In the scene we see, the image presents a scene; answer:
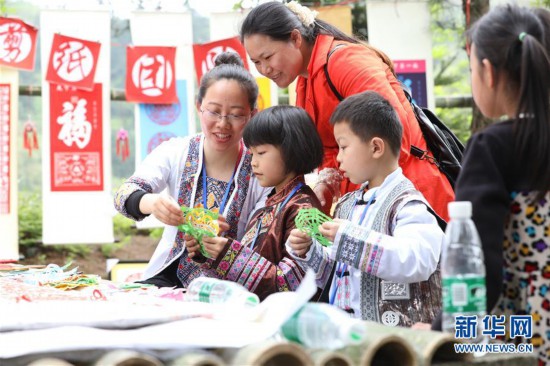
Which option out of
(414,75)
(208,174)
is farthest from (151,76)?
(208,174)

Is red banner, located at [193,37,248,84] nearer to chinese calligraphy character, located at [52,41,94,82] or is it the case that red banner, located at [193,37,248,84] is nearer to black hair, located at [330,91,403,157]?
chinese calligraphy character, located at [52,41,94,82]

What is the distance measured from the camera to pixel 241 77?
119 inches

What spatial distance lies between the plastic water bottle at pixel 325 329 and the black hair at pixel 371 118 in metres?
1.05

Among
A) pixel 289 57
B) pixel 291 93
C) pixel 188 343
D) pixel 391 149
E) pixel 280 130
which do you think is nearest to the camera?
pixel 188 343

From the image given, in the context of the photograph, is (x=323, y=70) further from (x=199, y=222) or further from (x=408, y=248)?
(x=408, y=248)

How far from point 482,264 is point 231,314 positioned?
52 cm

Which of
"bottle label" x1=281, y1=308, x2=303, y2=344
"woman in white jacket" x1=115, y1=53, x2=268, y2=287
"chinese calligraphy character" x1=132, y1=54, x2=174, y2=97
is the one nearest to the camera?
"bottle label" x1=281, y1=308, x2=303, y2=344

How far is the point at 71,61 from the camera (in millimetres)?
6059

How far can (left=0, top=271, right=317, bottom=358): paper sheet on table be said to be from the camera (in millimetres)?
1315

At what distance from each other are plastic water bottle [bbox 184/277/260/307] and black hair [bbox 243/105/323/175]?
0.87 metres

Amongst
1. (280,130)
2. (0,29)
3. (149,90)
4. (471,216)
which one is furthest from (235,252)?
(0,29)

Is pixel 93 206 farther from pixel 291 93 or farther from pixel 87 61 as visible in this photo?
pixel 291 93

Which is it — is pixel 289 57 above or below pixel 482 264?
above

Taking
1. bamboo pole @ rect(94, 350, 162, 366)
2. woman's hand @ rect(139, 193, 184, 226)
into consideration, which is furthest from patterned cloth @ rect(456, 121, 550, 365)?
woman's hand @ rect(139, 193, 184, 226)
